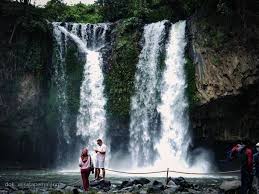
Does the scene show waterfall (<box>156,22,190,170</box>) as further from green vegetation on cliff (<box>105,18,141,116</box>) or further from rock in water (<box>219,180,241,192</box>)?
rock in water (<box>219,180,241,192</box>)

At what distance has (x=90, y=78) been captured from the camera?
114 ft

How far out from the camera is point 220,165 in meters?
31.8

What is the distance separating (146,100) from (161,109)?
1.45 meters

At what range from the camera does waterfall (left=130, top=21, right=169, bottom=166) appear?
3197cm

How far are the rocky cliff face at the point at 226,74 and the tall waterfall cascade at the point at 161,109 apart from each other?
1.34 metres

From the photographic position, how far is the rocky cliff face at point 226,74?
29.2 metres

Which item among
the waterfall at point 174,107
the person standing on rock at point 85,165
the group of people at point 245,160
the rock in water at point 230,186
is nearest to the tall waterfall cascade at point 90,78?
the waterfall at point 174,107

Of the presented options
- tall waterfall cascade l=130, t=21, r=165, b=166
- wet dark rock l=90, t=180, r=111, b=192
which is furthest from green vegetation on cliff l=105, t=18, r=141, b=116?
wet dark rock l=90, t=180, r=111, b=192

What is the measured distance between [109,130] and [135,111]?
7.55ft

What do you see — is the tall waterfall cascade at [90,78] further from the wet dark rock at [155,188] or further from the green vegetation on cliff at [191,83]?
the wet dark rock at [155,188]

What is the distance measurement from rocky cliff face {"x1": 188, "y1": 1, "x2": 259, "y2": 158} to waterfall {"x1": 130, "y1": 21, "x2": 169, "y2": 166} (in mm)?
3099

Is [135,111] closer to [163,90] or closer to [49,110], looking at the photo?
[163,90]

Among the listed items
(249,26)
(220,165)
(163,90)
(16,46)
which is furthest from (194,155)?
(16,46)

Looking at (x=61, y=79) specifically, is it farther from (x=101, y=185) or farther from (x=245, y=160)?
(x=245, y=160)
